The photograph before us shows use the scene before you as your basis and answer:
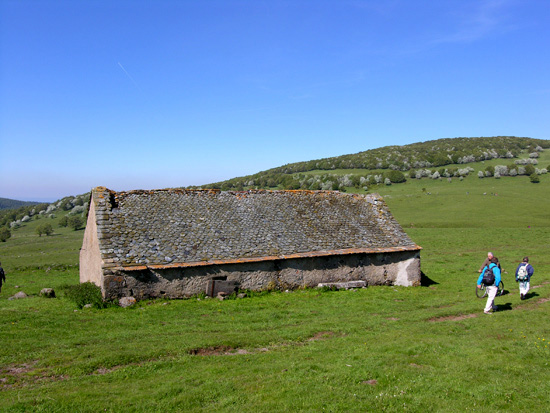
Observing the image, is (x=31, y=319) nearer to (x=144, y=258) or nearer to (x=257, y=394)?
(x=144, y=258)

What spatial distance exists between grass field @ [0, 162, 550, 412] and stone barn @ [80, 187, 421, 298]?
1.21m

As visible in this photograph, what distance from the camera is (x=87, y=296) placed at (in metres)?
17.1

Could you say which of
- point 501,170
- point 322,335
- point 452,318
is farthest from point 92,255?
point 501,170

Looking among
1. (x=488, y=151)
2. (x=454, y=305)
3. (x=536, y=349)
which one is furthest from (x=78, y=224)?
(x=488, y=151)

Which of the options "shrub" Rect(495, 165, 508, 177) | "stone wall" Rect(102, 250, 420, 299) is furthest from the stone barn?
"shrub" Rect(495, 165, 508, 177)

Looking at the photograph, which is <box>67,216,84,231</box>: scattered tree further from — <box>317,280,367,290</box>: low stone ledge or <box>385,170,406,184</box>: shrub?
<box>317,280,367,290</box>: low stone ledge

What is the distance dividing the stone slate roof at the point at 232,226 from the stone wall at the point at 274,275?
1.34 ft

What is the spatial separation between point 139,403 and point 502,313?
13.4 metres

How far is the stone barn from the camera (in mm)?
17922

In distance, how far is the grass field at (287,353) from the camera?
7637 millimetres

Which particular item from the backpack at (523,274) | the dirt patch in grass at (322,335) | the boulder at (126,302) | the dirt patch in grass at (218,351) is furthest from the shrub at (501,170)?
the dirt patch in grass at (218,351)

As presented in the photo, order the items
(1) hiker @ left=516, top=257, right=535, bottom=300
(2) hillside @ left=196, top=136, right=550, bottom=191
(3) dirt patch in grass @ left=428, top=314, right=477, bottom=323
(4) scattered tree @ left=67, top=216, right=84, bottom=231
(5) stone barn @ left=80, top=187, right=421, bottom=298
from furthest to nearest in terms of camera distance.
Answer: (2) hillside @ left=196, top=136, right=550, bottom=191, (4) scattered tree @ left=67, top=216, right=84, bottom=231, (5) stone barn @ left=80, top=187, right=421, bottom=298, (1) hiker @ left=516, top=257, right=535, bottom=300, (3) dirt patch in grass @ left=428, top=314, right=477, bottom=323

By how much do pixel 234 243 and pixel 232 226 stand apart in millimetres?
1492

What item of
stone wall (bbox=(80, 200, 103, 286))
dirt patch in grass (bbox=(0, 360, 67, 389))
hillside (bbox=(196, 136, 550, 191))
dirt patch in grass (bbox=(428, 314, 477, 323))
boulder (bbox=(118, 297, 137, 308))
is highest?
hillside (bbox=(196, 136, 550, 191))
